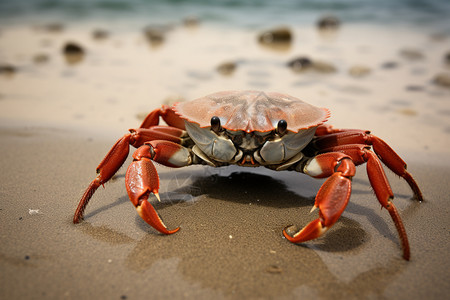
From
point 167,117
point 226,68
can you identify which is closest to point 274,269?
point 167,117

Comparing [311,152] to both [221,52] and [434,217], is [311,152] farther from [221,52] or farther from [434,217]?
[221,52]

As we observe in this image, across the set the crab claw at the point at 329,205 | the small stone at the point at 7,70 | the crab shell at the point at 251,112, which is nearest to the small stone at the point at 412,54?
the crab shell at the point at 251,112

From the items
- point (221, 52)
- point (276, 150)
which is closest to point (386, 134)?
point (276, 150)

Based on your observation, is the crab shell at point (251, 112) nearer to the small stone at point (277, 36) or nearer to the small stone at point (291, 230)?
the small stone at point (291, 230)

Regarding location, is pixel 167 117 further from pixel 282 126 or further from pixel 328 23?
pixel 328 23

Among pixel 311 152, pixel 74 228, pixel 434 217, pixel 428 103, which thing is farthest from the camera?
pixel 428 103

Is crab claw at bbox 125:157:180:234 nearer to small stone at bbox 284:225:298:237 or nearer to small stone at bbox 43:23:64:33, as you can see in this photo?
small stone at bbox 284:225:298:237
